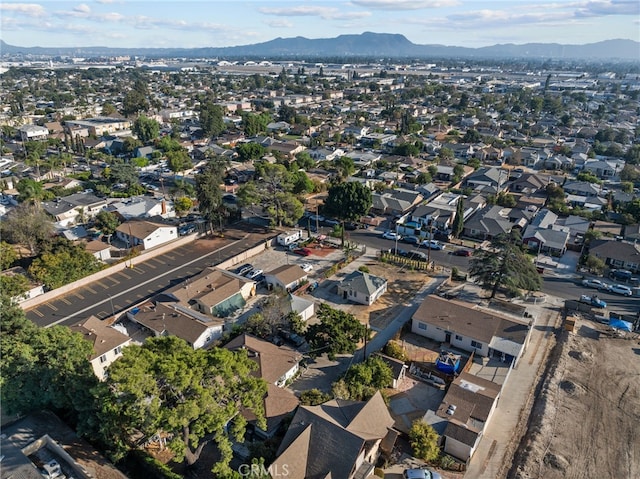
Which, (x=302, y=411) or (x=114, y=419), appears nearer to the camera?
(x=114, y=419)

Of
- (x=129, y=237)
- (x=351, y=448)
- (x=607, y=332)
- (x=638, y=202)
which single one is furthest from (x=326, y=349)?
(x=638, y=202)

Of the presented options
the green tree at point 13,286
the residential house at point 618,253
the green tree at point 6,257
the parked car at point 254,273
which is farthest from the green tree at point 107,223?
the residential house at point 618,253

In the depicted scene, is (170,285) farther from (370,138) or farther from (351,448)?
(370,138)

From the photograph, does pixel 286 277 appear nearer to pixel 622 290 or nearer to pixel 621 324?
pixel 621 324

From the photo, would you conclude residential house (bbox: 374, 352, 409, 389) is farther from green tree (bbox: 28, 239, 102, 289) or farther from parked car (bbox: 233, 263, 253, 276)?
green tree (bbox: 28, 239, 102, 289)

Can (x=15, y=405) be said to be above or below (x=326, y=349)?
above

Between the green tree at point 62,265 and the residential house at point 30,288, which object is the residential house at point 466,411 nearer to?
the green tree at point 62,265

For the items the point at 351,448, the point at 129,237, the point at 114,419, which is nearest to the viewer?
the point at 114,419

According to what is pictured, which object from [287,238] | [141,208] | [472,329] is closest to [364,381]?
[472,329]
